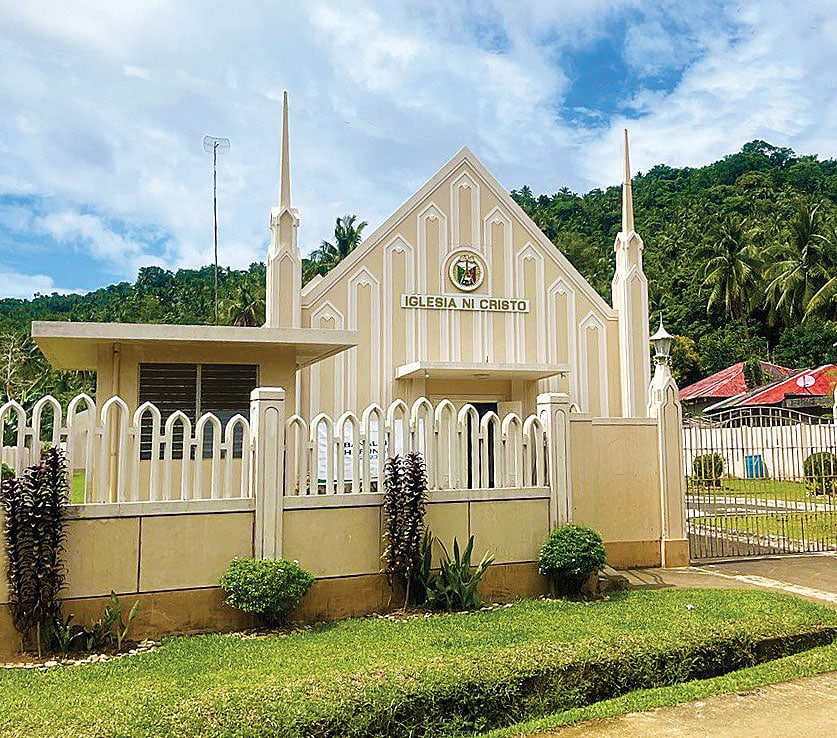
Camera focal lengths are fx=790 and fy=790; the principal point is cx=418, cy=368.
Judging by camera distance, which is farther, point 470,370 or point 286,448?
point 470,370

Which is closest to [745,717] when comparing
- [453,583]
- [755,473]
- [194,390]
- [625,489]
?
[453,583]

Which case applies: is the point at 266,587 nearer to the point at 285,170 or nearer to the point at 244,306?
the point at 285,170

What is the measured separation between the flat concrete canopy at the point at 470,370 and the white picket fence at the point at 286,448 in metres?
4.43

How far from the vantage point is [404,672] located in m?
5.03

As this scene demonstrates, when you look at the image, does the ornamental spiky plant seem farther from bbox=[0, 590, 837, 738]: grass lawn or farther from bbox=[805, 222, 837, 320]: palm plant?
bbox=[805, 222, 837, 320]: palm plant

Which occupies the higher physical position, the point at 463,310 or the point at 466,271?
the point at 466,271

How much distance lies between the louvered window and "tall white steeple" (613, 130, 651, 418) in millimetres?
7911

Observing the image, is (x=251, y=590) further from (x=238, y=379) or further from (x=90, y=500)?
(x=238, y=379)

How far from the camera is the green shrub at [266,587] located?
6.49 meters

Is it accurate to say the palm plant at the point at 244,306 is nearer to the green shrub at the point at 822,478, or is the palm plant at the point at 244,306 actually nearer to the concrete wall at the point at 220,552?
the green shrub at the point at 822,478

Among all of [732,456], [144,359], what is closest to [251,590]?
[144,359]

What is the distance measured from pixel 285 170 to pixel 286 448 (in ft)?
23.8

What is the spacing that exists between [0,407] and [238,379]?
3.32 m

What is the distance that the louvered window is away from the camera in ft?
29.8
